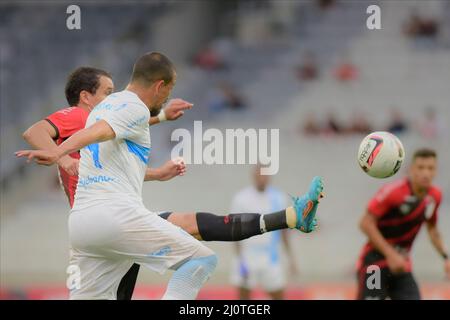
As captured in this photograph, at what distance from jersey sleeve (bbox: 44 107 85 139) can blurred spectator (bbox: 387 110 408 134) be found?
46.3 feet

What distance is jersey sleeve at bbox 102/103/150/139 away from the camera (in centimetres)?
698

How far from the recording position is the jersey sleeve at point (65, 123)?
7984 millimetres

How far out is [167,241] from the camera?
712 cm

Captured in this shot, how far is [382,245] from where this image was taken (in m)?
9.68

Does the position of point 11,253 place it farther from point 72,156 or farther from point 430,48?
point 72,156

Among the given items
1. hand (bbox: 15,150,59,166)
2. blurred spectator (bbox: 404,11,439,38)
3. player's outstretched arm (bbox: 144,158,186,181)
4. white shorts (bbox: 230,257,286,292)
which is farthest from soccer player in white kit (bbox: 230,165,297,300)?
blurred spectator (bbox: 404,11,439,38)

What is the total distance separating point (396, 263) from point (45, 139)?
3.67 meters

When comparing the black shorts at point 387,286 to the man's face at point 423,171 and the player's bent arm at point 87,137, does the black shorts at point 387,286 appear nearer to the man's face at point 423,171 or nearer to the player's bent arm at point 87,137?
the man's face at point 423,171

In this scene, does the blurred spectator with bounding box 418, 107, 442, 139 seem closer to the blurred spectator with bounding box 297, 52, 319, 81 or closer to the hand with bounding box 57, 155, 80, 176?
the blurred spectator with bounding box 297, 52, 319, 81

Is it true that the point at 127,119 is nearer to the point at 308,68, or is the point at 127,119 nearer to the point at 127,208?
the point at 127,208

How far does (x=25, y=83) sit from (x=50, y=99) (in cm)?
95

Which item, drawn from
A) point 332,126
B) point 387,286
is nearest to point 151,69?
point 387,286
